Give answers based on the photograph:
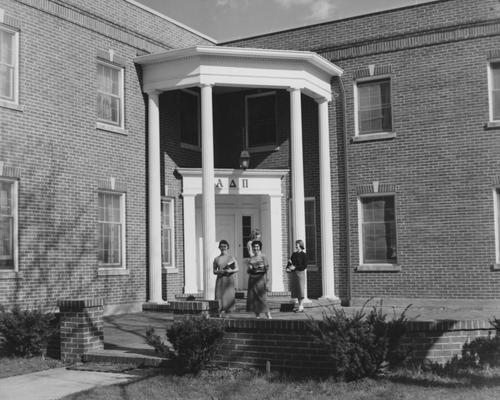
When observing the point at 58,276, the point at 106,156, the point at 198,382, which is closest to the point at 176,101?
the point at 106,156

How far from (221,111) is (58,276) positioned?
835 cm

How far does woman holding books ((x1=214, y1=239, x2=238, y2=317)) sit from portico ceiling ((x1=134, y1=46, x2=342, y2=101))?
5.72m

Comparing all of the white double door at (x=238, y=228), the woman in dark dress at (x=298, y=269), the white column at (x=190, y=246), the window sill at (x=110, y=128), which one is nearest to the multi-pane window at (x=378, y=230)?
the white double door at (x=238, y=228)

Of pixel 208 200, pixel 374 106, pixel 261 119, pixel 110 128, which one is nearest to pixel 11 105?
pixel 110 128

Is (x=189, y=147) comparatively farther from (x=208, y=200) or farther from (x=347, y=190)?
(x=347, y=190)

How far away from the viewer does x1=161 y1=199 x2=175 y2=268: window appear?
18891 millimetres

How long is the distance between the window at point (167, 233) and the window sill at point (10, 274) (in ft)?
16.7

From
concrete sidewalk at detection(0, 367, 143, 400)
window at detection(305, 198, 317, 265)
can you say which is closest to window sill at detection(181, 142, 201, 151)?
window at detection(305, 198, 317, 265)

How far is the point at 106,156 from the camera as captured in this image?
16.9 metres

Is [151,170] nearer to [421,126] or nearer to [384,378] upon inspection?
[421,126]

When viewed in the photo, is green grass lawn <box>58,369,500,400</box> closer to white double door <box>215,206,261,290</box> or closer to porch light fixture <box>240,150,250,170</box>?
porch light fixture <box>240,150,250,170</box>

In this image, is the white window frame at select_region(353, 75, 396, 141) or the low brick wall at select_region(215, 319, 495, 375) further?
the white window frame at select_region(353, 75, 396, 141)

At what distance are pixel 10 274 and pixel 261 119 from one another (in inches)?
372

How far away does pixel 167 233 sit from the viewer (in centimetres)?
1903
